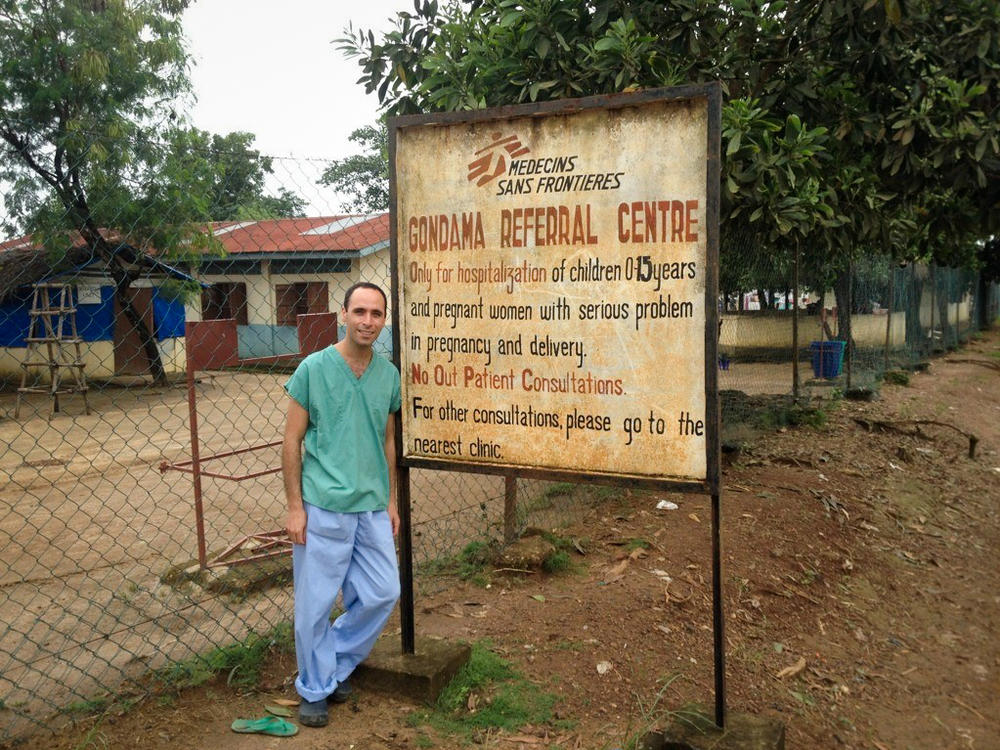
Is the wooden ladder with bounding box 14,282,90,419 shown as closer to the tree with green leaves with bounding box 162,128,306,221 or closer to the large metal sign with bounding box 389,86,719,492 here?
the tree with green leaves with bounding box 162,128,306,221

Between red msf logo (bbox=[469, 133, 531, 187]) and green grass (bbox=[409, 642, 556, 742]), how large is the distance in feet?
6.86

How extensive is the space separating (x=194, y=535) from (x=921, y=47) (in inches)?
281

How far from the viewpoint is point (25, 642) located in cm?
489

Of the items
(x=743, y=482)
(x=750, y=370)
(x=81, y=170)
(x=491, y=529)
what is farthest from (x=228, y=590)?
(x=81, y=170)

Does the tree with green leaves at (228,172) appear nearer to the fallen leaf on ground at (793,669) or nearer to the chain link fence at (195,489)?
the chain link fence at (195,489)

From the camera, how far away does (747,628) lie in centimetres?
455

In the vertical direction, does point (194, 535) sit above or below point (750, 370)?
below

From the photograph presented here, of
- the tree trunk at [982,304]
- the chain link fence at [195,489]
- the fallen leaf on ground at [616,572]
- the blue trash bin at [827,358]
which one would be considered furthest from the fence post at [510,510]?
the tree trunk at [982,304]

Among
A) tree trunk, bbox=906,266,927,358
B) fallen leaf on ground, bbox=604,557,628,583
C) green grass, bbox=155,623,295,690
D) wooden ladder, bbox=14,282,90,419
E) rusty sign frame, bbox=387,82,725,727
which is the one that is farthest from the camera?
tree trunk, bbox=906,266,927,358

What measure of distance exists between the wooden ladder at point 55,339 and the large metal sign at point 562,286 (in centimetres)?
1308

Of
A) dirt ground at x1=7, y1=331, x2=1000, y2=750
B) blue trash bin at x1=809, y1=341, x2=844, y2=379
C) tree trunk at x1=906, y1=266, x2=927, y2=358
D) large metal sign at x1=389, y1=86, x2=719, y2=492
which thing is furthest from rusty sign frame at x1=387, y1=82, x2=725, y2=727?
tree trunk at x1=906, y1=266, x2=927, y2=358

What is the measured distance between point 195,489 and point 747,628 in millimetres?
3311

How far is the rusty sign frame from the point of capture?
2.89 m

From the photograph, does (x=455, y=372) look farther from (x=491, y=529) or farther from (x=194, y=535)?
(x=194, y=535)
